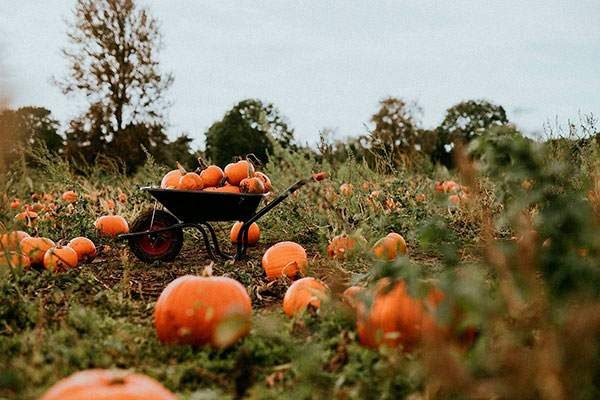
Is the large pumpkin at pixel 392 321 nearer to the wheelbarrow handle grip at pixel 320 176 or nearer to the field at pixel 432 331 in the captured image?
the field at pixel 432 331

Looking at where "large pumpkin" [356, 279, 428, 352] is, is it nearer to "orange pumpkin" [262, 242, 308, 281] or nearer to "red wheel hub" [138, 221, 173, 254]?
"orange pumpkin" [262, 242, 308, 281]

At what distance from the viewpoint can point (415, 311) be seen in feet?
5.88

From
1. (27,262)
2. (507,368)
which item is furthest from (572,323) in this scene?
(27,262)

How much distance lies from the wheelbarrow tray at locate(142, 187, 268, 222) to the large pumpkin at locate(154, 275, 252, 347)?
5.64 feet

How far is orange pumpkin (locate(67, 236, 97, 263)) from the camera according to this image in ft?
13.2

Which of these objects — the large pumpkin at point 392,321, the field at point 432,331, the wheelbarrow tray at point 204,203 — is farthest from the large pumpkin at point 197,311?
the wheelbarrow tray at point 204,203

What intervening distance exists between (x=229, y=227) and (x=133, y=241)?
7.65ft

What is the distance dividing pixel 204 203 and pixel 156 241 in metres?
0.75

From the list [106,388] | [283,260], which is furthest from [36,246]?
[106,388]

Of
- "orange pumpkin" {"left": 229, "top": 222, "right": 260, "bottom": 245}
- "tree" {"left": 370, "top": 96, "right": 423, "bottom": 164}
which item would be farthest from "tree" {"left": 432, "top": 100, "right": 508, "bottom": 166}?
"orange pumpkin" {"left": 229, "top": 222, "right": 260, "bottom": 245}

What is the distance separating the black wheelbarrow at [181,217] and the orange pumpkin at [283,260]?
350 millimetres

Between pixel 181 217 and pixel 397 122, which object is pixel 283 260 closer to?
pixel 181 217

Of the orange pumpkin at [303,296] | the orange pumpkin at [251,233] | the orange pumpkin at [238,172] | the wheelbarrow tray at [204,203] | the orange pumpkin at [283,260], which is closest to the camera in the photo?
the orange pumpkin at [303,296]

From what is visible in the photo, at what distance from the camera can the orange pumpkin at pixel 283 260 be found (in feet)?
10.9
